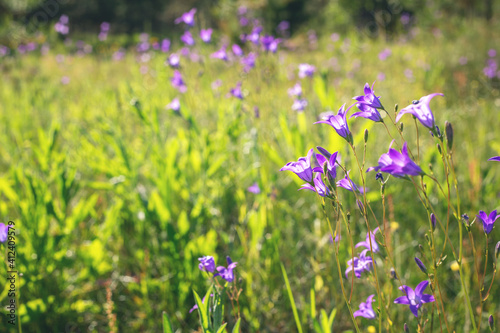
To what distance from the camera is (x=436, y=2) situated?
9.35 meters

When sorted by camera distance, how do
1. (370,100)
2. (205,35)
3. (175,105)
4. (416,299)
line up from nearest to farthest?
(370,100) → (416,299) → (175,105) → (205,35)

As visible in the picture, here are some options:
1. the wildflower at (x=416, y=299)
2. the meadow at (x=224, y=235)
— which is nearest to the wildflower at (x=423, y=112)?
the meadow at (x=224, y=235)

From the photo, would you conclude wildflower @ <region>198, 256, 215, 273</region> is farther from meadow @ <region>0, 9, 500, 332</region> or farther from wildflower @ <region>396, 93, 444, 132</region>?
wildflower @ <region>396, 93, 444, 132</region>

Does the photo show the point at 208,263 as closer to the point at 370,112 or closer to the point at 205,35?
the point at 370,112

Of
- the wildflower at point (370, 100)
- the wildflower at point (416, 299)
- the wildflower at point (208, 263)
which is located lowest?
the wildflower at point (416, 299)

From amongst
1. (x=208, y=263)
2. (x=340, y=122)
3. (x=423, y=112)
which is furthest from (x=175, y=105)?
(x=423, y=112)

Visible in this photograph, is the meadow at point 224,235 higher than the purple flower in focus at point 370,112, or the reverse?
the purple flower in focus at point 370,112

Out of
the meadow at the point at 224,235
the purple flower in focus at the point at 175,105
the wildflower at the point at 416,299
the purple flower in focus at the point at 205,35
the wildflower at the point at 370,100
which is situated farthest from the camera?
the purple flower in focus at the point at 205,35

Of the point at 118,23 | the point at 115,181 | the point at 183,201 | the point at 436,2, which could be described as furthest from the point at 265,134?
the point at 118,23

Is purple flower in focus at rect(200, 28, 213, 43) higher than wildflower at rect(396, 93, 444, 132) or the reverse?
higher

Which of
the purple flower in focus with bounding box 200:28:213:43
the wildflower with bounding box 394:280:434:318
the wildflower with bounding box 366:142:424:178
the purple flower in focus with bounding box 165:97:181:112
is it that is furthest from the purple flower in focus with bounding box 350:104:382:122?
the purple flower in focus with bounding box 200:28:213:43

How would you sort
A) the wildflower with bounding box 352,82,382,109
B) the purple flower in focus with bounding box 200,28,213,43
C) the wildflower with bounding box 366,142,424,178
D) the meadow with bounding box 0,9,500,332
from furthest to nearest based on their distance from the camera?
1. the purple flower in focus with bounding box 200,28,213,43
2. the meadow with bounding box 0,9,500,332
3. the wildflower with bounding box 352,82,382,109
4. the wildflower with bounding box 366,142,424,178

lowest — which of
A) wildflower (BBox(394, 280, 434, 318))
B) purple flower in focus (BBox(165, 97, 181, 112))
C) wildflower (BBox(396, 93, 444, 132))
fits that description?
wildflower (BBox(394, 280, 434, 318))

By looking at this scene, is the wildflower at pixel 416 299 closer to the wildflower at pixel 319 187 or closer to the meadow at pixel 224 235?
the meadow at pixel 224 235
